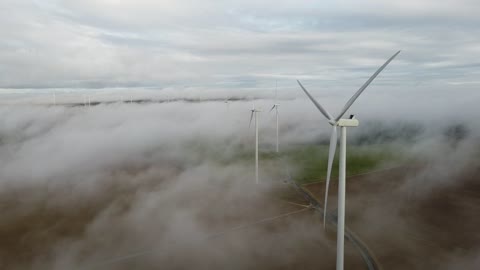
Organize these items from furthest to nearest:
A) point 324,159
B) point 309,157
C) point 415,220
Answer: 1. point 309,157
2. point 324,159
3. point 415,220

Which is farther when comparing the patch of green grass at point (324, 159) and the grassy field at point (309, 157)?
the grassy field at point (309, 157)

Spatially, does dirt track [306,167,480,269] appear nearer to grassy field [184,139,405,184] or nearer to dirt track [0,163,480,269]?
dirt track [0,163,480,269]

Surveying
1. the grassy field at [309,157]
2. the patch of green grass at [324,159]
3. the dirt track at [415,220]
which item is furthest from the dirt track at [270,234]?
the grassy field at [309,157]

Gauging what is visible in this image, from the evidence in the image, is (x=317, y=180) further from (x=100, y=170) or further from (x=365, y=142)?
(x=365, y=142)

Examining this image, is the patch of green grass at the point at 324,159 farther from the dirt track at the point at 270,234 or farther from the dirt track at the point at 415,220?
the dirt track at the point at 270,234

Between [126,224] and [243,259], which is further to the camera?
[126,224]

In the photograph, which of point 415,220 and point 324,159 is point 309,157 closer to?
point 324,159

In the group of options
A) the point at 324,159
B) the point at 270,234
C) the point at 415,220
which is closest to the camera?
the point at 270,234

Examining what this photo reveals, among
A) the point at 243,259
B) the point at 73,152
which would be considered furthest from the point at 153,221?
the point at 73,152

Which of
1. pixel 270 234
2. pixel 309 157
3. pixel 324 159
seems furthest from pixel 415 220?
pixel 309 157

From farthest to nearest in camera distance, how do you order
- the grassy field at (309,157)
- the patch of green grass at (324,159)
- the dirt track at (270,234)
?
the grassy field at (309,157)
the patch of green grass at (324,159)
the dirt track at (270,234)

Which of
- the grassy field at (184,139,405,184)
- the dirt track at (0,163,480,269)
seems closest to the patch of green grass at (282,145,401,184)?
the grassy field at (184,139,405,184)
